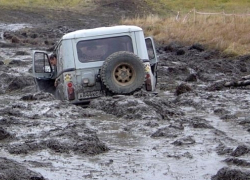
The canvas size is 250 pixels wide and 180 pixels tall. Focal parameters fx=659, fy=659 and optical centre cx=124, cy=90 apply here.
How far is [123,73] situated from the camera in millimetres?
11336

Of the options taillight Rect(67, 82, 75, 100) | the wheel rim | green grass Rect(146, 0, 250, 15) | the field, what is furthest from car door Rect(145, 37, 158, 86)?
green grass Rect(146, 0, 250, 15)

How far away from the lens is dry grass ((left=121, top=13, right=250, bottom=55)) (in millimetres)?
22703

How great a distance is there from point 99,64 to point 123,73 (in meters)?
0.46

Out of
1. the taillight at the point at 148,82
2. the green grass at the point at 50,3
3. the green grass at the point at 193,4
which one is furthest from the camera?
the green grass at the point at 50,3

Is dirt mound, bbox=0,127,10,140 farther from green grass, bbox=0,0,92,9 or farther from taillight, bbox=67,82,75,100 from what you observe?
green grass, bbox=0,0,92,9

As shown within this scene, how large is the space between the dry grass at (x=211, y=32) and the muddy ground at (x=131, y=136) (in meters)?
6.99

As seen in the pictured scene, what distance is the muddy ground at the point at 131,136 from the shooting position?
22.1ft

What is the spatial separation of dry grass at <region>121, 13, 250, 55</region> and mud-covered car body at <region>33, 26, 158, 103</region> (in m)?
10.5

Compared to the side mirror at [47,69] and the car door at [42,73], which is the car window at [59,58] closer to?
the car door at [42,73]

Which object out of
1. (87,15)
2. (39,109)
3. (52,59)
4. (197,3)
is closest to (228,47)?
(52,59)

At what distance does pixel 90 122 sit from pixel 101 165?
2851 mm

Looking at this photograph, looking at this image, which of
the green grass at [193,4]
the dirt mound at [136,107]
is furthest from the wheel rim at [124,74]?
the green grass at [193,4]

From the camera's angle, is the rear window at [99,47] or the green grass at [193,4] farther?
the green grass at [193,4]

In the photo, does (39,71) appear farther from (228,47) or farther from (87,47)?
(228,47)
